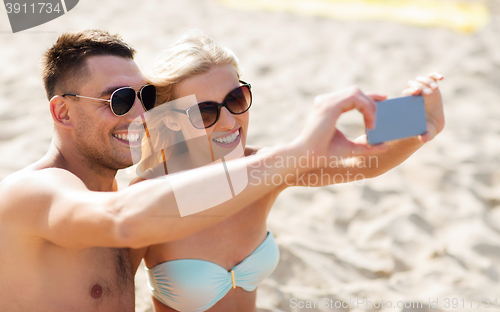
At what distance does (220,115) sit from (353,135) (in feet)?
9.21

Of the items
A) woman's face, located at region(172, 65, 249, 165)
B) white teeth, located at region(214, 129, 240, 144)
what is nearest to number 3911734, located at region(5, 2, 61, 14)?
woman's face, located at region(172, 65, 249, 165)

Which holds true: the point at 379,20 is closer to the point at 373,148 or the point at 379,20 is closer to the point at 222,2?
the point at 222,2

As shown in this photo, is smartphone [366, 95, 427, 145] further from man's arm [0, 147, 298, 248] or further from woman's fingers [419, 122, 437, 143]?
man's arm [0, 147, 298, 248]

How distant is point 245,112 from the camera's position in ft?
7.60

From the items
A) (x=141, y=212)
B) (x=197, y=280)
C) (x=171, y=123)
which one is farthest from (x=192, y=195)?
(x=171, y=123)

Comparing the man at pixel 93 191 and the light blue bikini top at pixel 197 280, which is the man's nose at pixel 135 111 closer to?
the man at pixel 93 191

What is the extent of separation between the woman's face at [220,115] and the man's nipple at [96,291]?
2.85 feet

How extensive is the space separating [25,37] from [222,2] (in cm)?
369

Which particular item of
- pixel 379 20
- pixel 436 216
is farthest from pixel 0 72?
pixel 379 20

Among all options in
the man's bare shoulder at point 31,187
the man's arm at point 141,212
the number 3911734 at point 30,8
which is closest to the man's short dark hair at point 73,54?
Answer: the man's bare shoulder at point 31,187

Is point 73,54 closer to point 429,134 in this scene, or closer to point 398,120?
point 398,120

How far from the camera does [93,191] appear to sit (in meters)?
1.69

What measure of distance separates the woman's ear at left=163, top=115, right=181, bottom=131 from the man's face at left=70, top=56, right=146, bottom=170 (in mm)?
159

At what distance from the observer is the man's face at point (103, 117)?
2.17 metres
